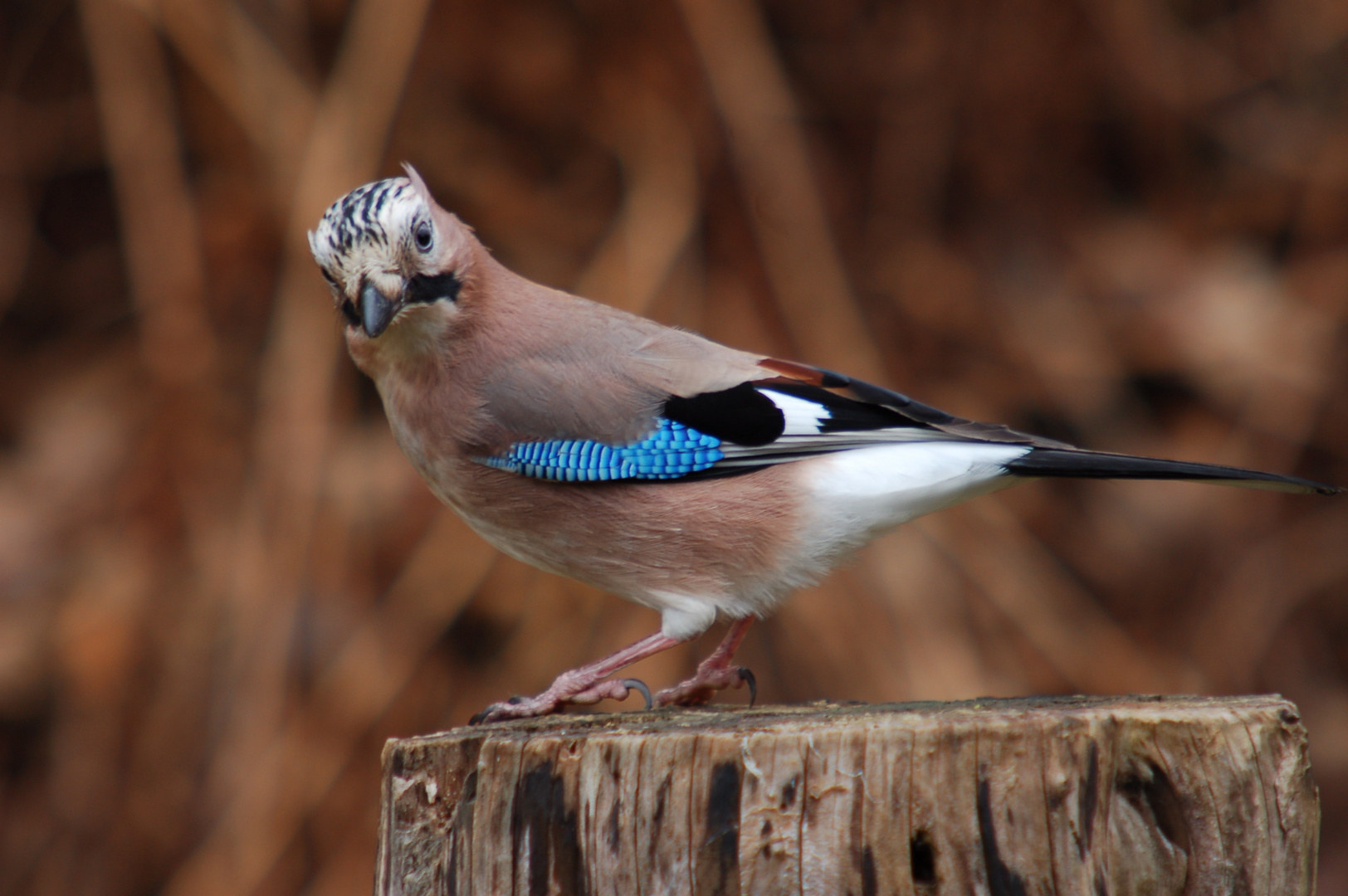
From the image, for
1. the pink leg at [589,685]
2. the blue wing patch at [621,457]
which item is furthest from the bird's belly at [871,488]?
the pink leg at [589,685]

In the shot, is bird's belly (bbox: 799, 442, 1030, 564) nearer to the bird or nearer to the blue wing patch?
the bird

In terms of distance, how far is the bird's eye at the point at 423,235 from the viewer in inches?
120

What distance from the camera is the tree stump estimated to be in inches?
70.7

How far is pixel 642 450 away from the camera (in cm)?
303

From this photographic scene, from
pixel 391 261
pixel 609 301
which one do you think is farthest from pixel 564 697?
pixel 609 301

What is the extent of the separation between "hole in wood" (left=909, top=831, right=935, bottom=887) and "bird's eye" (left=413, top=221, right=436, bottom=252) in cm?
196

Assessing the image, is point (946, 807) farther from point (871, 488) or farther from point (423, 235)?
point (423, 235)

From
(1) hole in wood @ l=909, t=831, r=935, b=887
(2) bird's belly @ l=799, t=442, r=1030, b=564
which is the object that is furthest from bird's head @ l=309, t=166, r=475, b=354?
(1) hole in wood @ l=909, t=831, r=935, b=887

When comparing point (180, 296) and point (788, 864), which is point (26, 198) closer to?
point (180, 296)

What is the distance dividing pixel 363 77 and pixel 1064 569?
13.8 feet

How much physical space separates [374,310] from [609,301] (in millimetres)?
2937

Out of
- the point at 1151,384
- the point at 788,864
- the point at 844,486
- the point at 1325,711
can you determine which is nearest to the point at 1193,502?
the point at 1151,384

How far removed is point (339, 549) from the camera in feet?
18.3

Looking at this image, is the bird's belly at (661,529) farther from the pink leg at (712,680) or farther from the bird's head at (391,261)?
the bird's head at (391,261)
